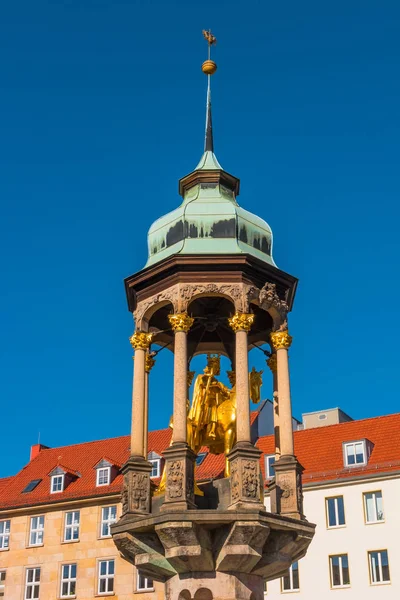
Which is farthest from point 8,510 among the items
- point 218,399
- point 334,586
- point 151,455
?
point 218,399

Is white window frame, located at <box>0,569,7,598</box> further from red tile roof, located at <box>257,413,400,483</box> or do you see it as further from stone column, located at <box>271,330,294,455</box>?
stone column, located at <box>271,330,294,455</box>

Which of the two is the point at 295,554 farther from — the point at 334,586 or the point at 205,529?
the point at 334,586

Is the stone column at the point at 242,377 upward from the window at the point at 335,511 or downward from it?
downward

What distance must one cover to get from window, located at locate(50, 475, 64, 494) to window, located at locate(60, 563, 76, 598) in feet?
13.2

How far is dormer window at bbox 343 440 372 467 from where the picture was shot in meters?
43.0

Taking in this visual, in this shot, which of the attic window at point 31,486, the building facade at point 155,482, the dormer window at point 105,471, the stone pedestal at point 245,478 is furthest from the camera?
the attic window at point 31,486

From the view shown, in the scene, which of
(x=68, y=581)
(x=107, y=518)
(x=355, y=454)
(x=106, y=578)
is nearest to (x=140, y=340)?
(x=355, y=454)

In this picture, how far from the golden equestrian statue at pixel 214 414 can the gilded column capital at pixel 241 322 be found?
1.29 meters

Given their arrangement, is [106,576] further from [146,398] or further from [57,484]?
[146,398]

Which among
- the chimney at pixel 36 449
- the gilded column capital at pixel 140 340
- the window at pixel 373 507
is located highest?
the chimney at pixel 36 449

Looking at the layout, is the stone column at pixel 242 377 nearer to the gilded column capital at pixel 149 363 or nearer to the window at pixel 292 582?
the gilded column capital at pixel 149 363

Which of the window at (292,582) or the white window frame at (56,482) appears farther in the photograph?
the white window frame at (56,482)

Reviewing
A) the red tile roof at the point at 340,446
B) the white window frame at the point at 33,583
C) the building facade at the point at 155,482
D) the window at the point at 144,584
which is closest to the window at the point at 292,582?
the building facade at the point at 155,482

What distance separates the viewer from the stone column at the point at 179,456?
13875 mm
